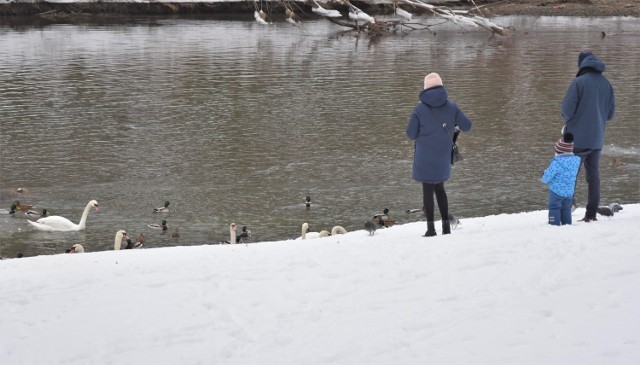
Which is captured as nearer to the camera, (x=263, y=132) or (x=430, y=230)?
(x=430, y=230)

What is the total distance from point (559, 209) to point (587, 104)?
1.08 m

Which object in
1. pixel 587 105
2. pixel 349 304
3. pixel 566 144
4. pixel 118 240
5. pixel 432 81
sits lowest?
pixel 118 240

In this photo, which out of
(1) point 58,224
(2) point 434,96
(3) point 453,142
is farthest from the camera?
(1) point 58,224

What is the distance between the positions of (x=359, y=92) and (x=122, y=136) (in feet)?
25.9

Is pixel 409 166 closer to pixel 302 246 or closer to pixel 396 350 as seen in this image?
pixel 302 246

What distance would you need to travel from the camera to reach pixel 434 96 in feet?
29.9

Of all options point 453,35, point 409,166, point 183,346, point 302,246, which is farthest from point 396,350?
point 453,35

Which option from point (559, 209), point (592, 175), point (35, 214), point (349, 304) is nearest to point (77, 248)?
point (35, 214)

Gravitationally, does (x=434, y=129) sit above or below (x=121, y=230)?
above

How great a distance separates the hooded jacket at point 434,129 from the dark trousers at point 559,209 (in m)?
1.17

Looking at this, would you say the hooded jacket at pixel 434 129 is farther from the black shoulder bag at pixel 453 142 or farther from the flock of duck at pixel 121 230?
the flock of duck at pixel 121 230

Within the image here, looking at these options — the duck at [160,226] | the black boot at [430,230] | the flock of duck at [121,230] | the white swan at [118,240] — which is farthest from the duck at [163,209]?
the black boot at [430,230]

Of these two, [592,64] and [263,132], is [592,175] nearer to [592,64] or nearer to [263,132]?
[592,64]

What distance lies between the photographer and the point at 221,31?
45.3 m
